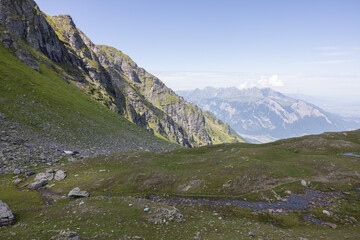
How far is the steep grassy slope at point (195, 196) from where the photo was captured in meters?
22.7

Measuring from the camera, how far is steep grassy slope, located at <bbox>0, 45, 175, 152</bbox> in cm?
6444

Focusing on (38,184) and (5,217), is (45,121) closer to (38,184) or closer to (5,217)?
(38,184)

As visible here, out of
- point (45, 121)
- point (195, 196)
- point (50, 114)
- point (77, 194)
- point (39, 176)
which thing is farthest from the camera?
point (50, 114)

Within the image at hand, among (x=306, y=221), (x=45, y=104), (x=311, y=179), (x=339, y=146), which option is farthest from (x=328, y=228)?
(x=45, y=104)

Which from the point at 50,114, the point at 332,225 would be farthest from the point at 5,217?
the point at 50,114

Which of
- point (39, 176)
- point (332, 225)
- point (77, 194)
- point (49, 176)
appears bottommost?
point (49, 176)

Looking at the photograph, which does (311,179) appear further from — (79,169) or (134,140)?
(134,140)

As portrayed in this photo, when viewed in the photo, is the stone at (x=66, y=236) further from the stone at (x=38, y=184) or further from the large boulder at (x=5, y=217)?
the stone at (x=38, y=184)

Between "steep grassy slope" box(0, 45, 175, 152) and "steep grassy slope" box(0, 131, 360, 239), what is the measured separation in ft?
79.4

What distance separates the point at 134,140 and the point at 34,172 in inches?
2156

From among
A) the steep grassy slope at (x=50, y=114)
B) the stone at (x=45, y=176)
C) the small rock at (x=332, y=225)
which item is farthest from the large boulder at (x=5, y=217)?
the small rock at (x=332, y=225)

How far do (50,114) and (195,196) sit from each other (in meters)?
71.0

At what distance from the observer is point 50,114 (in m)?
74.8

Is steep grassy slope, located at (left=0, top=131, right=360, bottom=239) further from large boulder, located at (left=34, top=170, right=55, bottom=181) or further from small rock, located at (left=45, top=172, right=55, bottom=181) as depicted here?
large boulder, located at (left=34, top=170, right=55, bottom=181)
